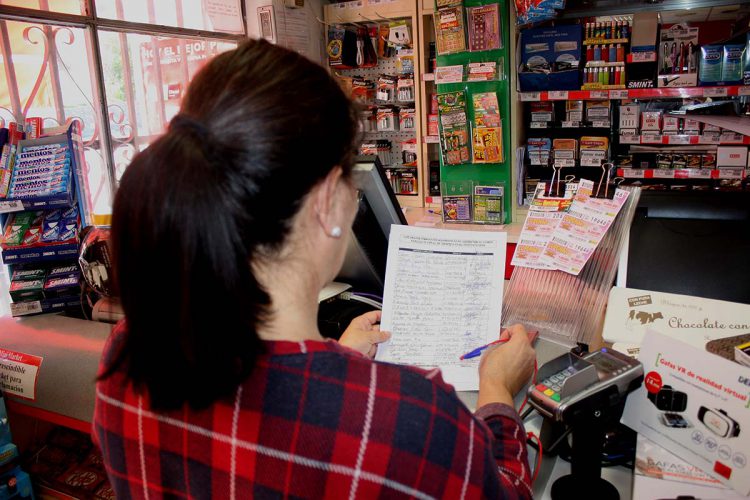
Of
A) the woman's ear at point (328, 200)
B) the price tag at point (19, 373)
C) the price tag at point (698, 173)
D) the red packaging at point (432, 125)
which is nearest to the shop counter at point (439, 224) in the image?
the red packaging at point (432, 125)

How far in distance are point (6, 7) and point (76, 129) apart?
1.04 m

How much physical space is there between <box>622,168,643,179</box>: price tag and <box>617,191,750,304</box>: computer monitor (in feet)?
6.32

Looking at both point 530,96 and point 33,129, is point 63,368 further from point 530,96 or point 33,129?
point 530,96

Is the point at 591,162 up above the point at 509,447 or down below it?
above

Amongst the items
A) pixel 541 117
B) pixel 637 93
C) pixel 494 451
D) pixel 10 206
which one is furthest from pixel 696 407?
pixel 541 117

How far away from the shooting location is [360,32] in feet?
14.2

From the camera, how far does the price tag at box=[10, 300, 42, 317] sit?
1.98 metres

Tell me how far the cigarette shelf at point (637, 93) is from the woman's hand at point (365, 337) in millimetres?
2602

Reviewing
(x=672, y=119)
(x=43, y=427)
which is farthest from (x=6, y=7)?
(x=672, y=119)

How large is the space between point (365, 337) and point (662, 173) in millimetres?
2845

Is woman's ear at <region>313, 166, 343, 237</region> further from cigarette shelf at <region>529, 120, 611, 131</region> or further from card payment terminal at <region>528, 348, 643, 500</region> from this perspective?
cigarette shelf at <region>529, 120, 611, 131</region>

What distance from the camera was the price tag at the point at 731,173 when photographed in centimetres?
320

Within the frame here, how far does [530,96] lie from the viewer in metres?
3.45

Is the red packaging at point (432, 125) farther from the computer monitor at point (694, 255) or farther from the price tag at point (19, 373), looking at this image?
the price tag at point (19, 373)
